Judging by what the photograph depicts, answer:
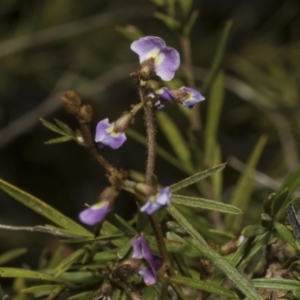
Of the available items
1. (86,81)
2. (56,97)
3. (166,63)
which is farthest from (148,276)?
(86,81)

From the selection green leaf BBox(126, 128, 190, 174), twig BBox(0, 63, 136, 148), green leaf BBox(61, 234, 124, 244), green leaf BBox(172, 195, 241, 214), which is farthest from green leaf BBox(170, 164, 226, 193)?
twig BBox(0, 63, 136, 148)

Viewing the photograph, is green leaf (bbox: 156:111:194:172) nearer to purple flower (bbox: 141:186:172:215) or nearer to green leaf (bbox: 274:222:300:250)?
green leaf (bbox: 274:222:300:250)

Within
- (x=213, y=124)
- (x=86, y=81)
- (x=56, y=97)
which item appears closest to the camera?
(x=213, y=124)

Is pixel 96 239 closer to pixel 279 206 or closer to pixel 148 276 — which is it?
pixel 148 276

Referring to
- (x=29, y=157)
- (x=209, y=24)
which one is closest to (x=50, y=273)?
(x=29, y=157)

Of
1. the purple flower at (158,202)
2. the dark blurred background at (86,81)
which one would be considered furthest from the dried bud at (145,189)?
the dark blurred background at (86,81)

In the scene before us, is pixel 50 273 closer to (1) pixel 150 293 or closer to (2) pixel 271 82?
(1) pixel 150 293
